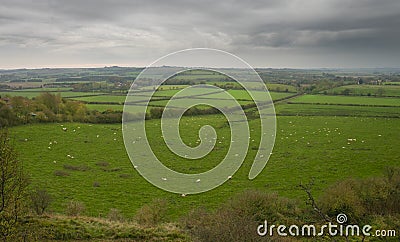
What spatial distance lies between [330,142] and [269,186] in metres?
23.5

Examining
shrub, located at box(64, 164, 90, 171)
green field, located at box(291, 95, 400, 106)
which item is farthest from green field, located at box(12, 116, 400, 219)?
green field, located at box(291, 95, 400, 106)

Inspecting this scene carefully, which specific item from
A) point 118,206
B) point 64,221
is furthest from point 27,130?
point 64,221

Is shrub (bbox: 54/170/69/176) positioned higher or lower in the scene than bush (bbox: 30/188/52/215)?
lower

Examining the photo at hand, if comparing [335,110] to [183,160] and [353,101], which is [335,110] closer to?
[353,101]

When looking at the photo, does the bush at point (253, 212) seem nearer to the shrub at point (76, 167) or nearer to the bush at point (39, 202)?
the bush at point (39, 202)

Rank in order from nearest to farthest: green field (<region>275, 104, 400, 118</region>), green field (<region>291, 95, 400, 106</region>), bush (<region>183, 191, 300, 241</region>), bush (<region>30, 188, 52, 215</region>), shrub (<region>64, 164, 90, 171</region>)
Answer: bush (<region>183, 191, 300, 241</region>) < bush (<region>30, 188, 52, 215</region>) < shrub (<region>64, 164, 90, 171</region>) < green field (<region>275, 104, 400, 118</region>) < green field (<region>291, 95, 400, 106</region>)

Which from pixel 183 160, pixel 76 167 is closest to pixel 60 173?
pixel 76 167

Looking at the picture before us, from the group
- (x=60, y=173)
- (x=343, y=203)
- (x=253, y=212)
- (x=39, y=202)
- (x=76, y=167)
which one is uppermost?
(x=343, y=203)

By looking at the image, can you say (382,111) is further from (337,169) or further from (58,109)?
(58,109)

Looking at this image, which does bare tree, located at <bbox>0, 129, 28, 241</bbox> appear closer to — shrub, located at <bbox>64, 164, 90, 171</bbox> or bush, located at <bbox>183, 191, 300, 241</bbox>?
bush, located at <bbox>183, 191, 300, 241</bbox>

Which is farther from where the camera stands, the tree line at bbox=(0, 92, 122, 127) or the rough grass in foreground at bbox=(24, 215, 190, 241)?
the tree line at bbox=(0, 92, 122, 127)

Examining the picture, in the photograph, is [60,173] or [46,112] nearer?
[60,173]

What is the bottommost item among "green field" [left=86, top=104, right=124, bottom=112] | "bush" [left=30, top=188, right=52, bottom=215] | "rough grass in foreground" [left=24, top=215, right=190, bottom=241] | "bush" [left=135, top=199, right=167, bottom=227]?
"bush" [left=135, top=199, right=167, bottom=227]

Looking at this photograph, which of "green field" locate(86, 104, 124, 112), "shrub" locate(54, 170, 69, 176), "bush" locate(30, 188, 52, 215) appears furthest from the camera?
"green field" locate(86, 104, 124, 112)
